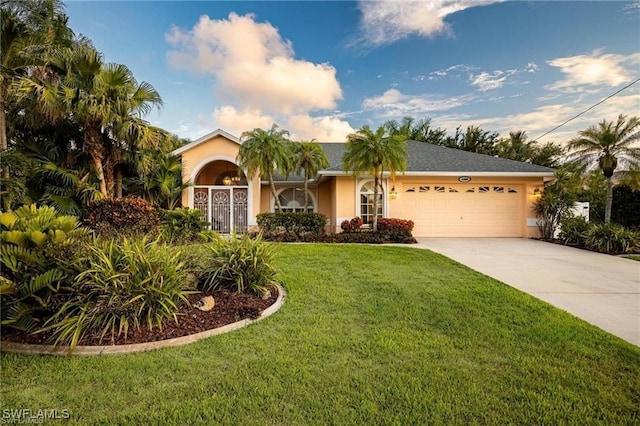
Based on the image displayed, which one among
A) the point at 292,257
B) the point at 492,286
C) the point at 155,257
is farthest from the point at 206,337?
the point at 492,286

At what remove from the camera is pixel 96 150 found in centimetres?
982

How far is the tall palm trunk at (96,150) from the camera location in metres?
9.62

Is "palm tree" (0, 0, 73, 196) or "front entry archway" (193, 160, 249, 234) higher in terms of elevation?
"palm tree" (0, 0, 73, 196)

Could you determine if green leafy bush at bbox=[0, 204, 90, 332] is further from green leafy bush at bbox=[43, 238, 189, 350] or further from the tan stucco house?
the tan stucco house

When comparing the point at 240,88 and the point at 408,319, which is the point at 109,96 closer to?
the point at 240,88

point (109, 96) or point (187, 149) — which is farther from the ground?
point (109, 96)

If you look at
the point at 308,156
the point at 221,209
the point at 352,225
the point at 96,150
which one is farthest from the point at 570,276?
the point at 96,150

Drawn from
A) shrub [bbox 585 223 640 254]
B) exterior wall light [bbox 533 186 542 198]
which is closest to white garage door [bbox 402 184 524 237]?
exterior wall light [bbox 533 186 542 198]

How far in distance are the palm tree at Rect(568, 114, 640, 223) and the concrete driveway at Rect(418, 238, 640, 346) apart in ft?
12.5

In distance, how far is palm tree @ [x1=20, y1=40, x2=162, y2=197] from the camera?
28.4 feet

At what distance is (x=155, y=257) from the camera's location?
3947 millimetres

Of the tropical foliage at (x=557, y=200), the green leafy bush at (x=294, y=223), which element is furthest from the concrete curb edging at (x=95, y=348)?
the tropical foliage at (x=557, y=200)

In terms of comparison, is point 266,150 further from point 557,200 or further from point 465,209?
point 557,200

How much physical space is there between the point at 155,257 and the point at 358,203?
33.7 ft
